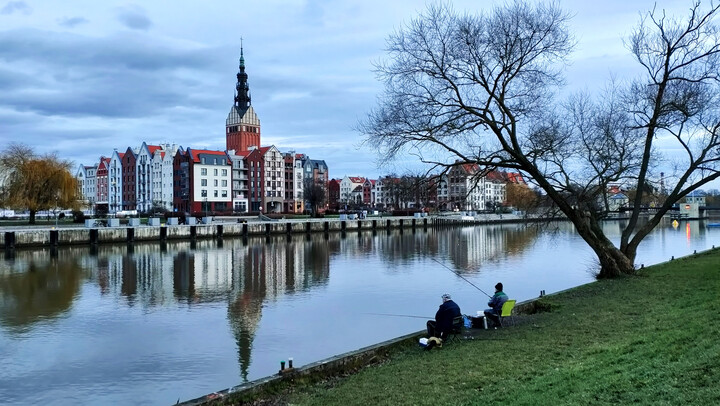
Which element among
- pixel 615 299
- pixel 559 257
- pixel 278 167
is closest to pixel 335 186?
pixel 278 167

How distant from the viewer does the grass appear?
21.0 ft

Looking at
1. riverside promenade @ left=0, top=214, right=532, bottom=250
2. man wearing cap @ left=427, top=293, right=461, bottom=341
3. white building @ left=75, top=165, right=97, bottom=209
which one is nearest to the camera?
man wearing cap @ left=427, top=293, right=461, bottom=341

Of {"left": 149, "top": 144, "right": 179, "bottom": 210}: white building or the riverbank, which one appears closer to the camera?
the riverbank

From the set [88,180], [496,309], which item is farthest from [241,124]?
[496,309]

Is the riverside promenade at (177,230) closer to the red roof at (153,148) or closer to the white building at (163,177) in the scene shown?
the white building at (163,177)

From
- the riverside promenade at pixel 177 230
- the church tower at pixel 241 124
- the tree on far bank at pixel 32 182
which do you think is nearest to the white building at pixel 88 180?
the church tower at pixel 241 124

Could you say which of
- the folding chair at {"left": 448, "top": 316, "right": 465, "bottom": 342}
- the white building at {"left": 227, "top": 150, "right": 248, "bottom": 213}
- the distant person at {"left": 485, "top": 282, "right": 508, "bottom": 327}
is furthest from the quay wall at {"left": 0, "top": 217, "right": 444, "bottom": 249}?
the folding chair at {"left": 448, "top": 316, "right": 465, "bottom": 342}

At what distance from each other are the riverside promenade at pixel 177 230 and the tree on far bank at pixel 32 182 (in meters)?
6.01

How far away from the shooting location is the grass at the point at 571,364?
6410 millimetres

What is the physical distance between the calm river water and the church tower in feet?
231

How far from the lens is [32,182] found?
2162 inches

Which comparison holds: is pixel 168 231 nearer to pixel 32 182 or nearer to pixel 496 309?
pixel 32 182

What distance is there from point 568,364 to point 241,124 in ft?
353

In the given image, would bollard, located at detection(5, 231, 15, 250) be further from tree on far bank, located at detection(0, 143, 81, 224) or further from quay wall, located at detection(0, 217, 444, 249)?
tree on far bank, located at detection(0, 143, 81, 224)
